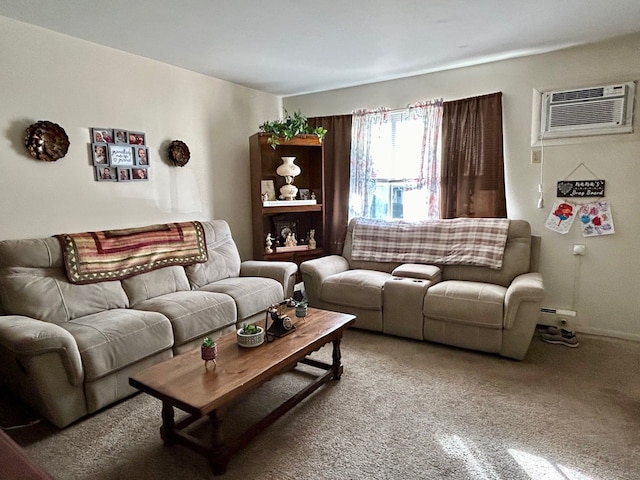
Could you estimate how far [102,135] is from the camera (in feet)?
9.90

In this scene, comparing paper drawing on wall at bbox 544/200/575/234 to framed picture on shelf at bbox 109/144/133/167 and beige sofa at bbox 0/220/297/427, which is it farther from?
framed picture on shelf at bbox 109/144/133/167

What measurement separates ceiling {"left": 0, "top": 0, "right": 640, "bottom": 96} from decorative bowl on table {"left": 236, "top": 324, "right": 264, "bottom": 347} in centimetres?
191

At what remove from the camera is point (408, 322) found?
3.16m

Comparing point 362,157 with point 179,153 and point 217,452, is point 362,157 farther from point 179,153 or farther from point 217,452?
point 217,452

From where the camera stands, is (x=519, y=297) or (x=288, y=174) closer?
(x=519, y=297)

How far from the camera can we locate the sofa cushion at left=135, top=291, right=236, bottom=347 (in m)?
2.63

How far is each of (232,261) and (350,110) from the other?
6.81 feet

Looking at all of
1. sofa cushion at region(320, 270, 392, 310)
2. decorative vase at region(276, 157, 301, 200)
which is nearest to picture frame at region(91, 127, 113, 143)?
decorative vase at region(276, 157, 301, 200)

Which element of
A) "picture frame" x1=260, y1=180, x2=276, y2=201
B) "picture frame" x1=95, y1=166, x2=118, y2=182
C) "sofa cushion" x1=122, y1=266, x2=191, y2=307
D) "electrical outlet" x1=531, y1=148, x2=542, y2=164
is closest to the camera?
"sofa cushion" x1=122, y1=266, x2=191, y2=307

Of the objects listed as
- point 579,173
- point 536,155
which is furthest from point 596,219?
point 536,155

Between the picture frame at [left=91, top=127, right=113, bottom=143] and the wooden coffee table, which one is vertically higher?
→ the picture frame at [left=91, top=127, right=113, bottom=143]

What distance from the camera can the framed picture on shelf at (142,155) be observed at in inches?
129

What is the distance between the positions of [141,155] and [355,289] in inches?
84.1

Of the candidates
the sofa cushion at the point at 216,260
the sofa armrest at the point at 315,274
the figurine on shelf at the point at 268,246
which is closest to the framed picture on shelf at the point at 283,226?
the figurine on shelf at the point at 268,246
